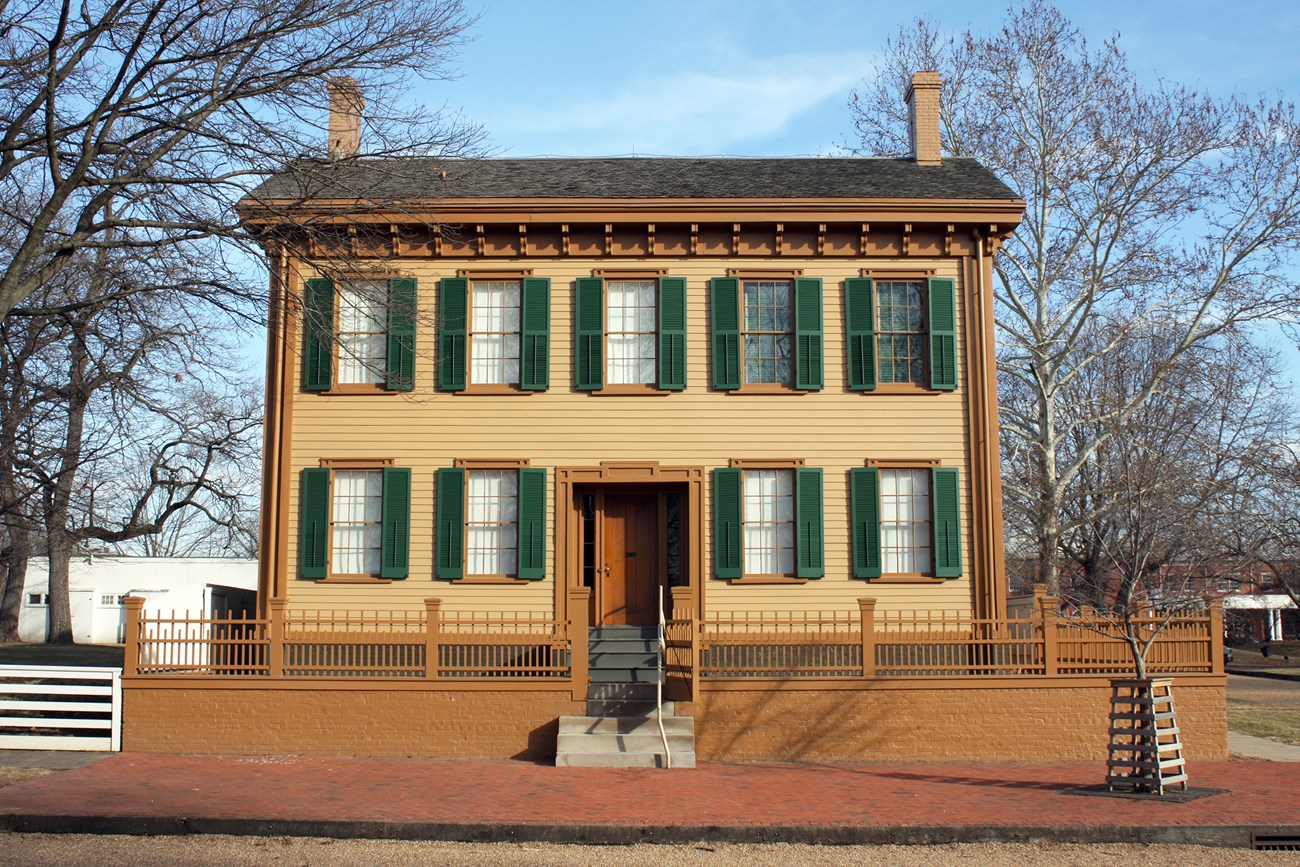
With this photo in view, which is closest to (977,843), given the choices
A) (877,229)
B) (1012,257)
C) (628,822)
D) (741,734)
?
A: (628,822)

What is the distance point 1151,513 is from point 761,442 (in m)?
7.47

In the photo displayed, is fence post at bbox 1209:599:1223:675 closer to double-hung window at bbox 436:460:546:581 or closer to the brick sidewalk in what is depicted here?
the brick sidewalk

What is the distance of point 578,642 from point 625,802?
136 inches

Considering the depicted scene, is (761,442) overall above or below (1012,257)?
below

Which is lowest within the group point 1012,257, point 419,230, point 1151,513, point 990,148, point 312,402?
point 1151,513

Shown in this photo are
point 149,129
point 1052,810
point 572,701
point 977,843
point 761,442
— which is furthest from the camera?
point 761,442

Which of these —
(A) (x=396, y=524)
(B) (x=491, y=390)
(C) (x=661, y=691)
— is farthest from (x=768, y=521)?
(A) (x=396, y=524)

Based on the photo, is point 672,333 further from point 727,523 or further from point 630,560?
point 630,560

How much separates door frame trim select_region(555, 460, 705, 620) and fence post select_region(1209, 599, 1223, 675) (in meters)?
6.61

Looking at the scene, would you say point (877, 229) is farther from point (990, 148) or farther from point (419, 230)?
point (990, 148)

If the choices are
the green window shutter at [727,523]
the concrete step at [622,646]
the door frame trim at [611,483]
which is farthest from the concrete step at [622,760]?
the green window shutter at [727,523]

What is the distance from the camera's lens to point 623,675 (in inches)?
632

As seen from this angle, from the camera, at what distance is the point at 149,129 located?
13820 mm

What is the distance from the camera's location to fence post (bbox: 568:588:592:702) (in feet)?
49.5
